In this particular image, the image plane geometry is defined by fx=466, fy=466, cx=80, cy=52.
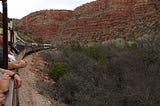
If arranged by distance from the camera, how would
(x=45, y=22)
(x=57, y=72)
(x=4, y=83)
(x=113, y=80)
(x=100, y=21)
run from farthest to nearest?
(x=45, y=22) → (x=100, y=21) → (x=113, y=80) → (x=57, y=72) → (x=4, y=83)

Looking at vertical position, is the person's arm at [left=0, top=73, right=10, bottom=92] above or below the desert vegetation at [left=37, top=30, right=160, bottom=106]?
above

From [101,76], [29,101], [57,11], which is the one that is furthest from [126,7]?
[29,101]

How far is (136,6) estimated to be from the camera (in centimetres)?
9588

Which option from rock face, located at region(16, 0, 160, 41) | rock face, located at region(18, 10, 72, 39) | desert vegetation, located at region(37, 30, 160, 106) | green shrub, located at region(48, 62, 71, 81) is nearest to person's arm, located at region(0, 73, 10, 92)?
desert vegetation, located at region(37, 30, 160, 106)

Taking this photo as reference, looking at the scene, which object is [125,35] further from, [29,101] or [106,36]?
[29,101]

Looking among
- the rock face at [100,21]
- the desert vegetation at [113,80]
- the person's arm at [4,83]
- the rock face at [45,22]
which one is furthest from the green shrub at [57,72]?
the rock face at [45,22]

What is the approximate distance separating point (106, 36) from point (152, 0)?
13.7m

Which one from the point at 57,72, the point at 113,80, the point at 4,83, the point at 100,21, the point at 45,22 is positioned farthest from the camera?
the point at 45,22

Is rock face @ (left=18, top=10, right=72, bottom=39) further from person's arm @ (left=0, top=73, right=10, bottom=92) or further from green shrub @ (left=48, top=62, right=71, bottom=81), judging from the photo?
person's arm @ (left=0, top=73, right=10, bottom=92)

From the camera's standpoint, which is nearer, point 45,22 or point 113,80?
point 113,80

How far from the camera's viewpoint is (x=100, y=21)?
93.9m

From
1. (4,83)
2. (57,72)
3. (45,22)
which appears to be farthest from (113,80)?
(45,22)

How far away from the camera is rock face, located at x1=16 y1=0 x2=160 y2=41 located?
8388 centimetres

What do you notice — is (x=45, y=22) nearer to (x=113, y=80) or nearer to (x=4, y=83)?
(x=113, y=80)
